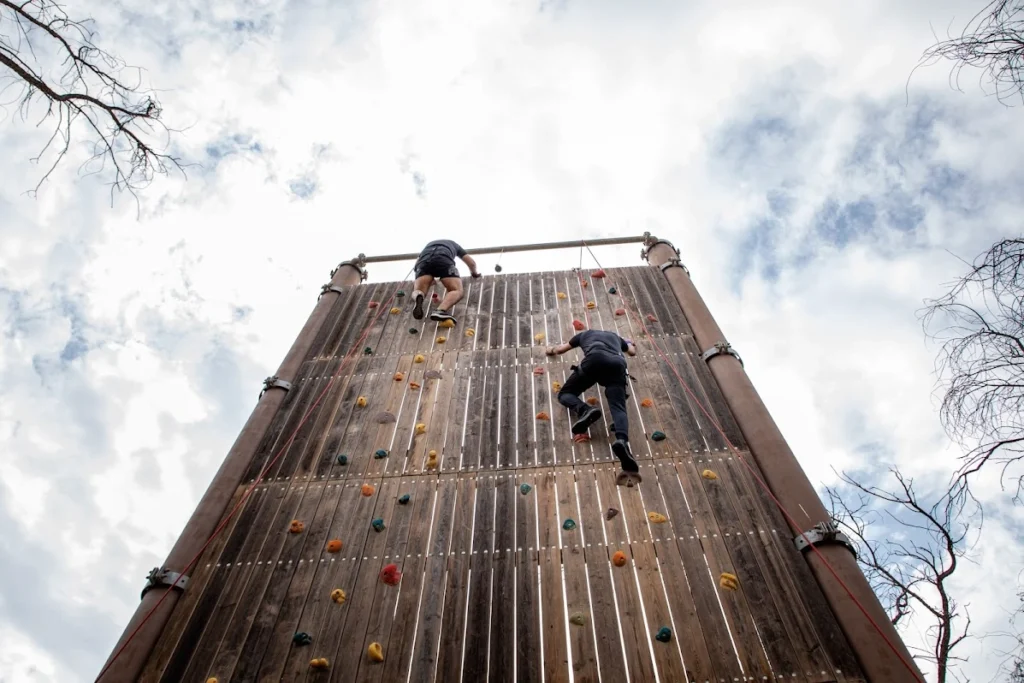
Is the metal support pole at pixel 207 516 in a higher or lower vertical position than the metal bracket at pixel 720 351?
lower

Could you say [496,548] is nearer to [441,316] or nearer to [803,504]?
[803,504]

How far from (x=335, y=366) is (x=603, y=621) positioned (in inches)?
154

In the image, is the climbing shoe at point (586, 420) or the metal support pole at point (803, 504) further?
the climbing shoe at point (586, 420)

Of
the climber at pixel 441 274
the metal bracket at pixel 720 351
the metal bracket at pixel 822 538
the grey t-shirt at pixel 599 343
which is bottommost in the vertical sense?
the metal bracket at pixel 822 538

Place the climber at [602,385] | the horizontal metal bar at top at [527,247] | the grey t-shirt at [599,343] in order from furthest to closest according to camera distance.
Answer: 1. the horizontal metal bar at top at [527,247]
2. the grey t-shirt at [599,343]
3. the climber at [602,385]

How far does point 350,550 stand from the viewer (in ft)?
14.4

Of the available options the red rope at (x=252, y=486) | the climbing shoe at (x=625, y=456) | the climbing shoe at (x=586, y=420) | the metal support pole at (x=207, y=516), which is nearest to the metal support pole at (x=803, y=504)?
the climbing shoe at (x=625, y=456)

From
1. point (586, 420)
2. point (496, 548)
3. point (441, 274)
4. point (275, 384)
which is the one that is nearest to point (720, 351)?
point (586, 420)

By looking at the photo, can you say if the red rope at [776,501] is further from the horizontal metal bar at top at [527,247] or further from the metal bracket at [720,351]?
the horizontal metal bar at top at [527,247]

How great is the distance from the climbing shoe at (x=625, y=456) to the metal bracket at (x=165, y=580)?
3.15 meters

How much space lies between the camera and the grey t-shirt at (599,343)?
212 inches

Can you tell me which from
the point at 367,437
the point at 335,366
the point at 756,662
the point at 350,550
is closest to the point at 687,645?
the point at 756,662

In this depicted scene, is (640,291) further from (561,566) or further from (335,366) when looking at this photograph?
(561,566)

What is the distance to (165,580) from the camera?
13.7 ft
